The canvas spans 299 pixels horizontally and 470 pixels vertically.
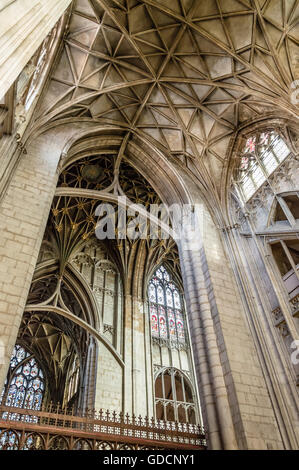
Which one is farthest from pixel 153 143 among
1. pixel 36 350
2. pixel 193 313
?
pixel 36 350

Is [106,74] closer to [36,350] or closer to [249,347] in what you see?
[249,347]

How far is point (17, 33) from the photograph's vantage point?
392cm

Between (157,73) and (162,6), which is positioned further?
(157,73)

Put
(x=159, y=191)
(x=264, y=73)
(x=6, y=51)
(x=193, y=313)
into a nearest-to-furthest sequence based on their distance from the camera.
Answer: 1. (x=6, y=51)
2. (x=193, y=313)
3. (x=264, y=73)
4. (x=159, y=191)

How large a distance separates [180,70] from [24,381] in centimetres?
1667

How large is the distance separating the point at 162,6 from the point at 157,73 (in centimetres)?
195

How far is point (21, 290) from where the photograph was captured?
238 inches

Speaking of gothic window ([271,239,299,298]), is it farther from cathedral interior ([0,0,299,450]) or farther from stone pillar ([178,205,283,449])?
stone pillar ([178,205,283,449])

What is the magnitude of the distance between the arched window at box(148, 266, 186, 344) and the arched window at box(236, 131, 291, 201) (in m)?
7.20

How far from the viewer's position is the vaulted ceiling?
30.2 ft

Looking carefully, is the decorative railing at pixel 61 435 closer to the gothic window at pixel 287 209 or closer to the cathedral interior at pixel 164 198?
the cathedral interior at pixel 164 198

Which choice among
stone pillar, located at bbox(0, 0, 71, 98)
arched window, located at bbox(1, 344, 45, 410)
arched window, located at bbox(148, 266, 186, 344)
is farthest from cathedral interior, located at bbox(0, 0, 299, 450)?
arched window, located at bbox(1, 344, 45, 410)

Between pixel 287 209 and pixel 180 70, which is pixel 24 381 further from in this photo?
pixel 180 70

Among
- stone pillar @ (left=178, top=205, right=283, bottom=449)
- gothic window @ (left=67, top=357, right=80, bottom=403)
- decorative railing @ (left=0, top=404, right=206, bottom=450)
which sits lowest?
decorative railing @ (left=0, top=404, right=206, bottom=450)
